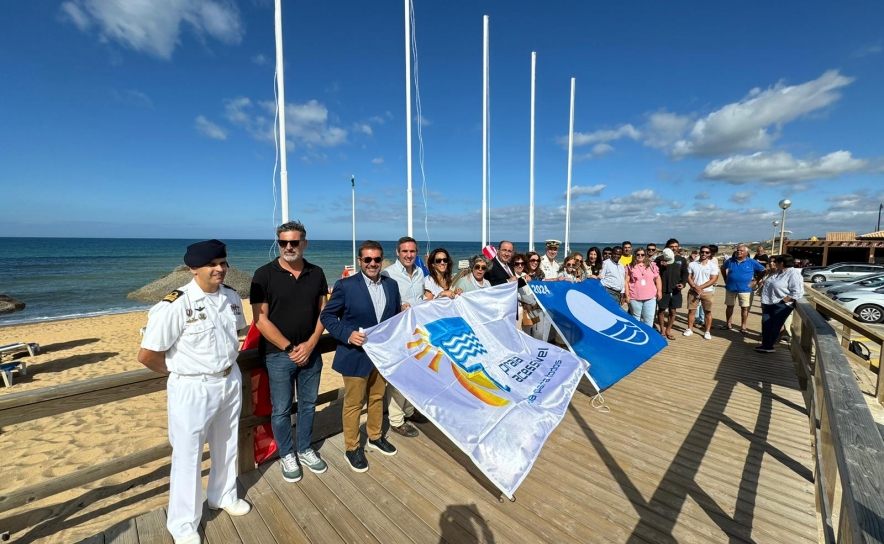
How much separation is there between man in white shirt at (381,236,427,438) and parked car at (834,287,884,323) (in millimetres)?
15331

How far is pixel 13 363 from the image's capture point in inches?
338

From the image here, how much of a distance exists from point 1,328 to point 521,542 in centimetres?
2177

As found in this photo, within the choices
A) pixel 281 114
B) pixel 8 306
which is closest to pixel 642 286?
pixel 281 114

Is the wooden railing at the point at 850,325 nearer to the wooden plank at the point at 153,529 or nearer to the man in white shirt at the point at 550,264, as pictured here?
the man in white shirt at the point at 550,264

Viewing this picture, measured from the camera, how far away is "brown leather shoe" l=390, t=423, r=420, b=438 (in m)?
3.82

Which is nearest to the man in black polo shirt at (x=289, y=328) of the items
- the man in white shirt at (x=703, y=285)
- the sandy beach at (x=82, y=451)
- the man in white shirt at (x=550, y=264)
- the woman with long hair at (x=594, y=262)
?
the sandy beach at (x=82, y=451)

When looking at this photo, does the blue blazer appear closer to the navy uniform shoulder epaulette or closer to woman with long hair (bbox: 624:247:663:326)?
the navy uniform shoulder epaulette

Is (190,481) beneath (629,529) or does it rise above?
above

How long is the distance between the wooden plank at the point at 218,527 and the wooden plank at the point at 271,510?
0.07m

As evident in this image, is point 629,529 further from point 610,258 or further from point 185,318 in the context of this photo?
point 610,258

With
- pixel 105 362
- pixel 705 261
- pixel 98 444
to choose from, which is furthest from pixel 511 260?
pixel 105 362

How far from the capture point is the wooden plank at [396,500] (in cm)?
255

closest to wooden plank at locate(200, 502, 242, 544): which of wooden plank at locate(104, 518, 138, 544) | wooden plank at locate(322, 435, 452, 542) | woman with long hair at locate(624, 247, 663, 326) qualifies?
wooden plank at locate(104, 518, 138, 544)

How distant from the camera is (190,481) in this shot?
91.8 inches
